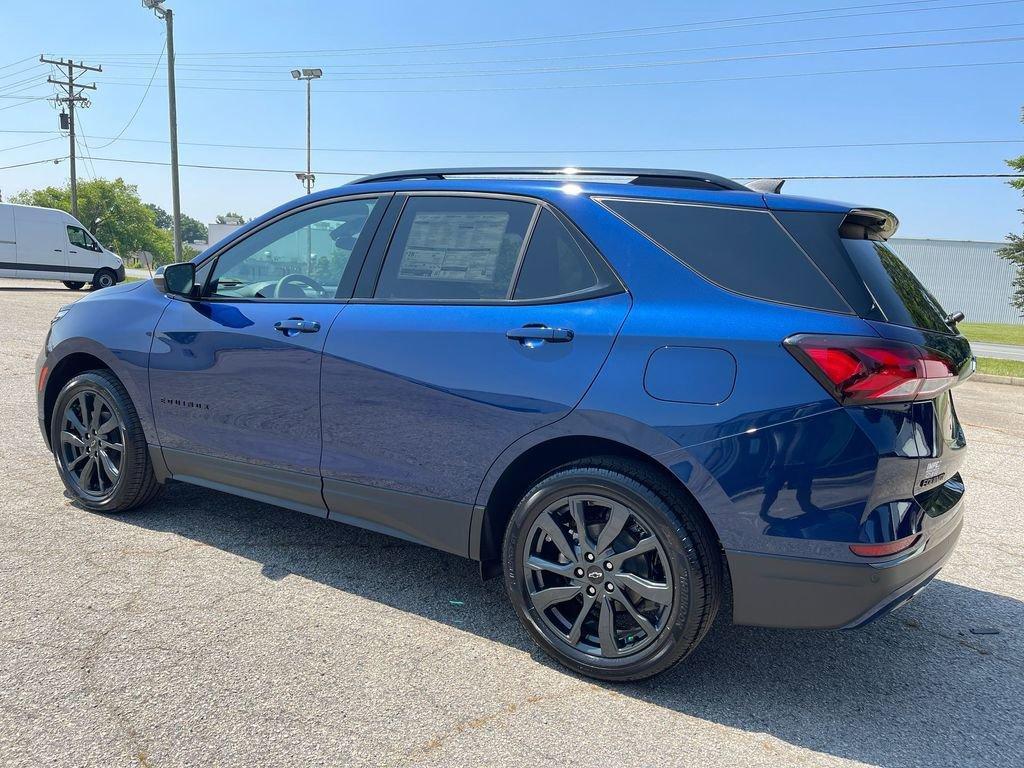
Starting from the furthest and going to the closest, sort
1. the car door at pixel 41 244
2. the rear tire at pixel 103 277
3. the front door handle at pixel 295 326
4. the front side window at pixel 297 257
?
the rear tire at pixel 103 277
the car door at pixel 41 244
the front side window at pixel 297 257
the front door handle at pixel 295 326

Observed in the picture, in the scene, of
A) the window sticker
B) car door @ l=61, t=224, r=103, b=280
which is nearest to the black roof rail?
the window sticker

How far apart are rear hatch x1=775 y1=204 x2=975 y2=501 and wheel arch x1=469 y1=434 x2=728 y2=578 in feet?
2.44

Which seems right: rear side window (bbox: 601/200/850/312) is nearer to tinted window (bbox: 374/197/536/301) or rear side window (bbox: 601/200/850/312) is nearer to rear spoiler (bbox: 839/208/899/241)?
A: rear spoiler (bbox: 839/208/899/241)

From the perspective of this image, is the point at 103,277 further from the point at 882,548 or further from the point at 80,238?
the point at 882,548

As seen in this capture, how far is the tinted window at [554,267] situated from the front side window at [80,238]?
84.9 ft

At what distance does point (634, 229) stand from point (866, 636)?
197cm

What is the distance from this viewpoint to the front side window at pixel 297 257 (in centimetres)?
340

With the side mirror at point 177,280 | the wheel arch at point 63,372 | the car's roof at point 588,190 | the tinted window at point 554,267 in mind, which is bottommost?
the wheel arch at point 63,372

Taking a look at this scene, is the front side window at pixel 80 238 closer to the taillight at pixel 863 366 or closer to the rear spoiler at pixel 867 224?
the rear spoiler at pixel 867 224

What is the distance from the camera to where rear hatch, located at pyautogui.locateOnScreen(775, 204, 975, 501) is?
2361 mm

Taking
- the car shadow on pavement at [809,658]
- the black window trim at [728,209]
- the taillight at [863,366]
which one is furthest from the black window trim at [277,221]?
the taillight at [863,366]

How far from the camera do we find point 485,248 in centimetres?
303

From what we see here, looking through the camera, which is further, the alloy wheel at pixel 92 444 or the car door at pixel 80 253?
the car door at pixel 80 253

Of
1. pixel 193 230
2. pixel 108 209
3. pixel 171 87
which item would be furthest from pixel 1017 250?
pixel 193 230
